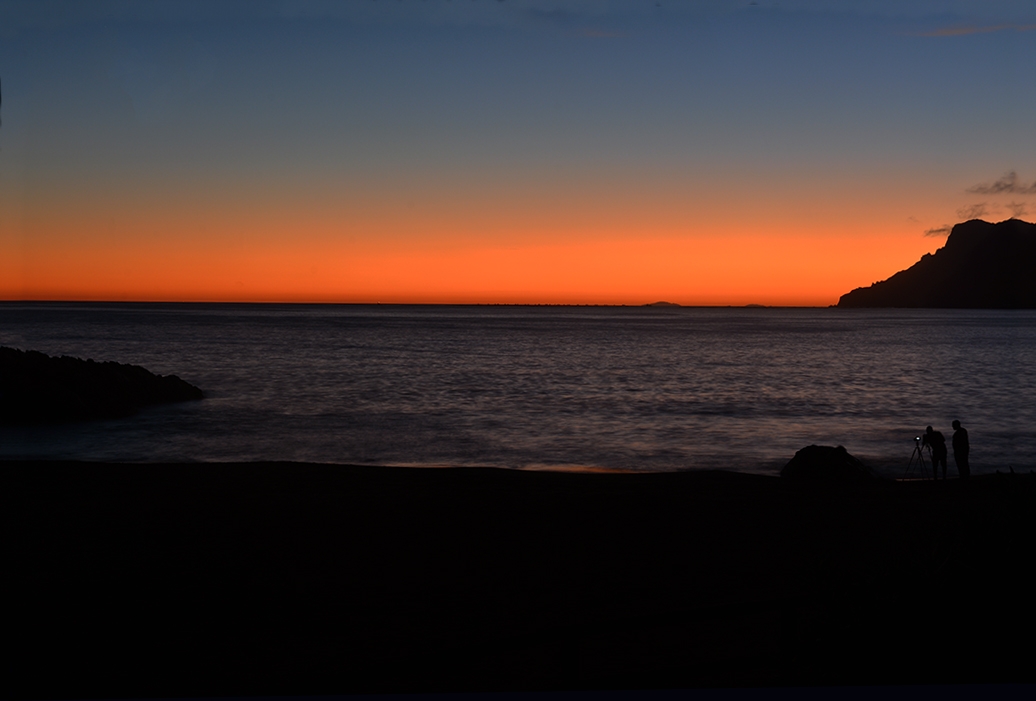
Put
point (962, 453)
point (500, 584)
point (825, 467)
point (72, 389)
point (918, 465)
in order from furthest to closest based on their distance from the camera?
point (72, 389)
point (918, 465)
point (962, 453)
point (825, 467)
point (500, 584)

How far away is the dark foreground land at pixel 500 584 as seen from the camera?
14.2 feet

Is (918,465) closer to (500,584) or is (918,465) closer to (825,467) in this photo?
(825,467)

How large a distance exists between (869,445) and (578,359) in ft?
150

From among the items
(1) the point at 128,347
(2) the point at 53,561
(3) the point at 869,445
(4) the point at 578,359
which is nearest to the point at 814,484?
(3) the point at 869,445

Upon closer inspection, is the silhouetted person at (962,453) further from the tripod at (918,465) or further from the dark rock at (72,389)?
the dark rock at (72,389)

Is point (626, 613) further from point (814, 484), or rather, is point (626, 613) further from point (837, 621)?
point (814, 484)

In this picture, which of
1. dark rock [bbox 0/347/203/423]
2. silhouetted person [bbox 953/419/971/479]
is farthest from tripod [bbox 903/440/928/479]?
dark rock [bbox 0/347/203/423]

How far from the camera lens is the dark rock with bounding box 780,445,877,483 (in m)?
18.7

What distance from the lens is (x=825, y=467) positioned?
18.9 m

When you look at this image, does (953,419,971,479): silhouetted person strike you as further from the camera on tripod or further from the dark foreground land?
the dark foreground land

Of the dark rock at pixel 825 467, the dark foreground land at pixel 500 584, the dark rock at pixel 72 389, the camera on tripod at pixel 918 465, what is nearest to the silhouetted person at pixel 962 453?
the camera on tripod at pixel 918 465

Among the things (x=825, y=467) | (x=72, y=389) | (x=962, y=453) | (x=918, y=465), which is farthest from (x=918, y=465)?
(x=72, y=389)

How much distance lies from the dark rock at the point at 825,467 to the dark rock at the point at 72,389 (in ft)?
90.8

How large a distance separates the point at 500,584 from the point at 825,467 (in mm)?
11750
